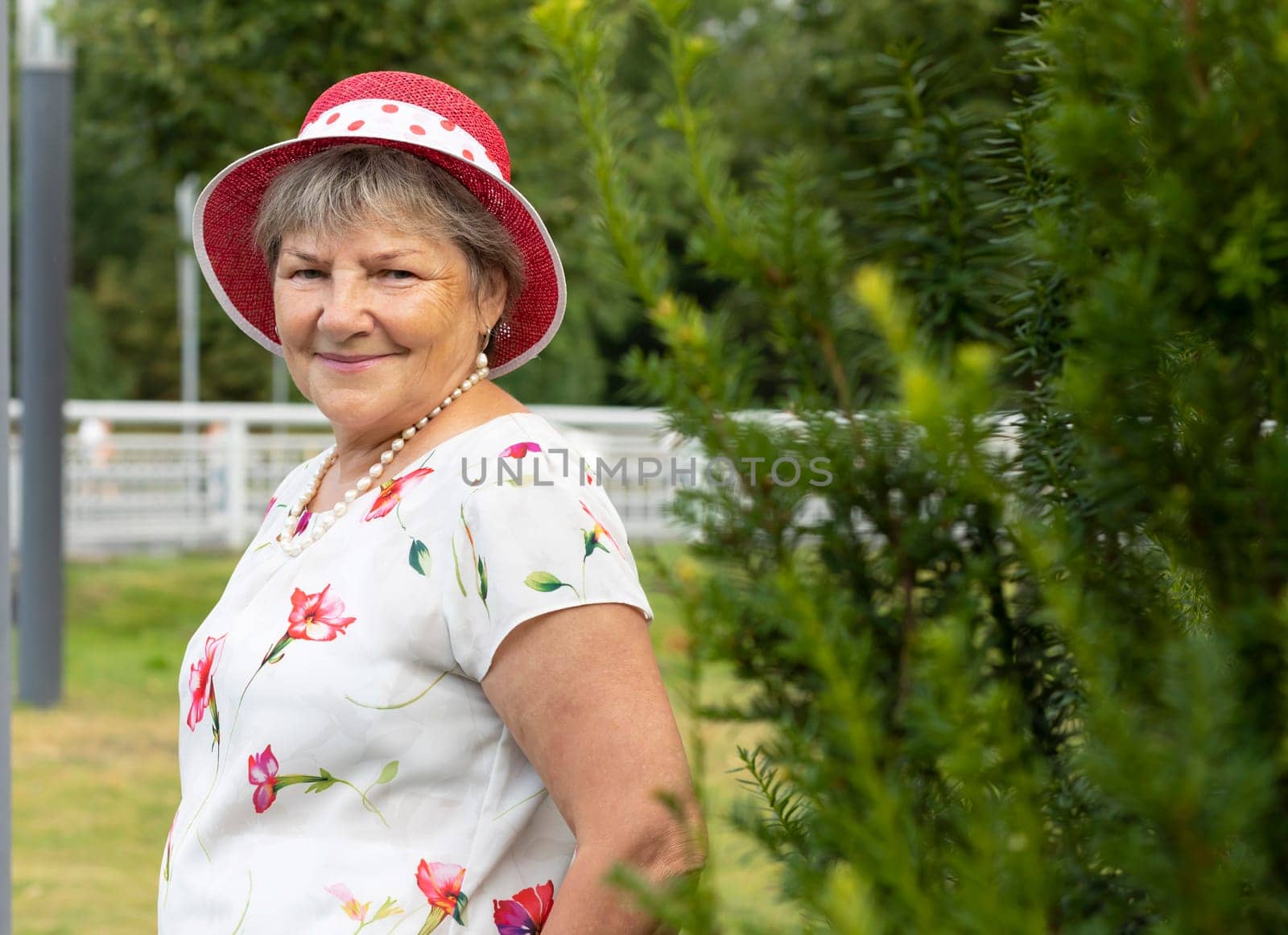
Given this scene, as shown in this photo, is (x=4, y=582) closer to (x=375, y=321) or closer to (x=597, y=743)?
(x=375, y=321)

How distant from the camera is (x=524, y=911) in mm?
1688

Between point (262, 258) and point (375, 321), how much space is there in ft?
1.89

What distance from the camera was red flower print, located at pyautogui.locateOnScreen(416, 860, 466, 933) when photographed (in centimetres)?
166

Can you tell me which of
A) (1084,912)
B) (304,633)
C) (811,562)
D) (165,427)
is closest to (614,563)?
(304,633)

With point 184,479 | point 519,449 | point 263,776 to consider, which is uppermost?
point 519,449

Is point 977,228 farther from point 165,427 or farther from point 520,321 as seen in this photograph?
point 165,427

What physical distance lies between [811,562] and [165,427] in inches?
1124

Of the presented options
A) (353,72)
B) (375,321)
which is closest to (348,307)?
(375,321)

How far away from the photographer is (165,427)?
27.6 metres

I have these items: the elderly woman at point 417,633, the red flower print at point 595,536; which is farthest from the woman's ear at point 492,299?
the red flower print at point 595,536

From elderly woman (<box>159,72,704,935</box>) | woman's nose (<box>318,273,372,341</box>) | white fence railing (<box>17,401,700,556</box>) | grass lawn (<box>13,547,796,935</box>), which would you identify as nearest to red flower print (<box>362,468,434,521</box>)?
elderly woman (<box>159,72,704,935</box>)

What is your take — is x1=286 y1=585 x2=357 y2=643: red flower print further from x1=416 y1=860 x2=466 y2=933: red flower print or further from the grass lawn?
the grass lawn

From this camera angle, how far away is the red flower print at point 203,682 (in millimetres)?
1831

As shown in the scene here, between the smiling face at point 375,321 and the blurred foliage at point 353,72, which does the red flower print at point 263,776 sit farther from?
the blurred foliage at point 353,72
